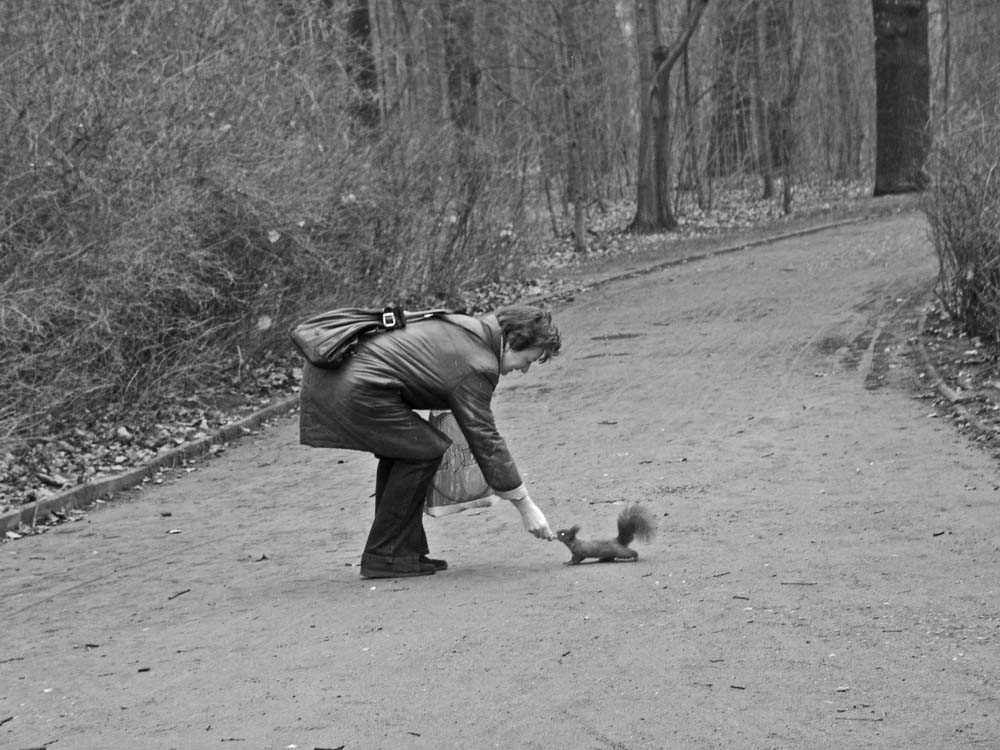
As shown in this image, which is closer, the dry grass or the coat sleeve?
the coat sleeve

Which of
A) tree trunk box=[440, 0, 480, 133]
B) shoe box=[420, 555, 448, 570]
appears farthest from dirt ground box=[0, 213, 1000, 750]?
tree trunk box=[440, 0, 480, 133]

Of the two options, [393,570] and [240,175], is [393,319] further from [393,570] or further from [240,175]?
[240,175]

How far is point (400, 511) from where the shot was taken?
734 centimetres

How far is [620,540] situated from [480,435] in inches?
43.2

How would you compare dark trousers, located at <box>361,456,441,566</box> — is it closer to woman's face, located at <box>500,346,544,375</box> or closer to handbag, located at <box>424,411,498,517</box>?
handbag, located at <box>424,411,498,517</box>

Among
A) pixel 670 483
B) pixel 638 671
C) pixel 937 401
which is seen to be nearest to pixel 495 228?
pixel 937 401

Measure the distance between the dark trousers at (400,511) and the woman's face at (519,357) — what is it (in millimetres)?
631

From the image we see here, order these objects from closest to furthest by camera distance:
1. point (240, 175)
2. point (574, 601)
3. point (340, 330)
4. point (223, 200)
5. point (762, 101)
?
point (574, 601), point (340, 330), point (223, 200), point (240, 175), point (762, 101)

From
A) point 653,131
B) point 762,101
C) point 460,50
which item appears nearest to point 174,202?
point 653,131

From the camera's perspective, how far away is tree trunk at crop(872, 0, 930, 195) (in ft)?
102

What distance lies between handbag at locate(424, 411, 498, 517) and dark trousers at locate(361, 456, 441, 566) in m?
0.08

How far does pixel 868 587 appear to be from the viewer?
6.70m

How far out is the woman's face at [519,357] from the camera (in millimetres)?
6906

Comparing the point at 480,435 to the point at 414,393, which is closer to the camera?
the point at 480,435
